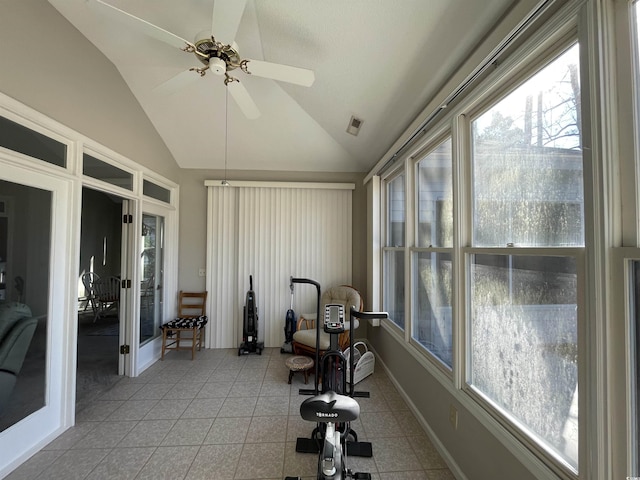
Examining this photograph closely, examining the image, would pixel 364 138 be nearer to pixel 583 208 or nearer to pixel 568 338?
pixel 583 208

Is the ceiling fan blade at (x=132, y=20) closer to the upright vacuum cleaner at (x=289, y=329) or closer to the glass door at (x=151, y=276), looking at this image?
the glass door at (x=151, y=276)

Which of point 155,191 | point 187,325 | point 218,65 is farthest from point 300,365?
point 155,191

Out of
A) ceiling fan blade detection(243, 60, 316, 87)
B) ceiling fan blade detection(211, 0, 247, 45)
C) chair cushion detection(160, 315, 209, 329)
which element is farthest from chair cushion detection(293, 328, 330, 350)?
ceiling fan blade detection(211, 0, 247, 45)

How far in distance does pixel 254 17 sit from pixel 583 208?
260 cm

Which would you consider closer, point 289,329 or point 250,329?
point 250,329

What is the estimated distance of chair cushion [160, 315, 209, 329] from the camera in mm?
3432

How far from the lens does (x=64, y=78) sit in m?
2.06

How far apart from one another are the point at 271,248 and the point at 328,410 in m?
2.84

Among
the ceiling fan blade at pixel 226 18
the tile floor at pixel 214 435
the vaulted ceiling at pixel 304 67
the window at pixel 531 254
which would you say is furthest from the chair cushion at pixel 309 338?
the ceiling fan blade at pixel 226 18

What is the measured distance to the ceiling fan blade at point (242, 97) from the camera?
6.66 ft

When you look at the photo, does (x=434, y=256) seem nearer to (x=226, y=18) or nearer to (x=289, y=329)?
(x=226, y=18)

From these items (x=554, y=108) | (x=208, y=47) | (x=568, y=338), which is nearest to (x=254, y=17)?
(x=208, y=47)

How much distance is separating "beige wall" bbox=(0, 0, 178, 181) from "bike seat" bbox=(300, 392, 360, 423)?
8.91 ft

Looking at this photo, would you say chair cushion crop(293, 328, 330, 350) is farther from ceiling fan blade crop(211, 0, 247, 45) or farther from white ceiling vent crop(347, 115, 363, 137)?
ceiling fan blade crop(211, 0, 247, 45)
